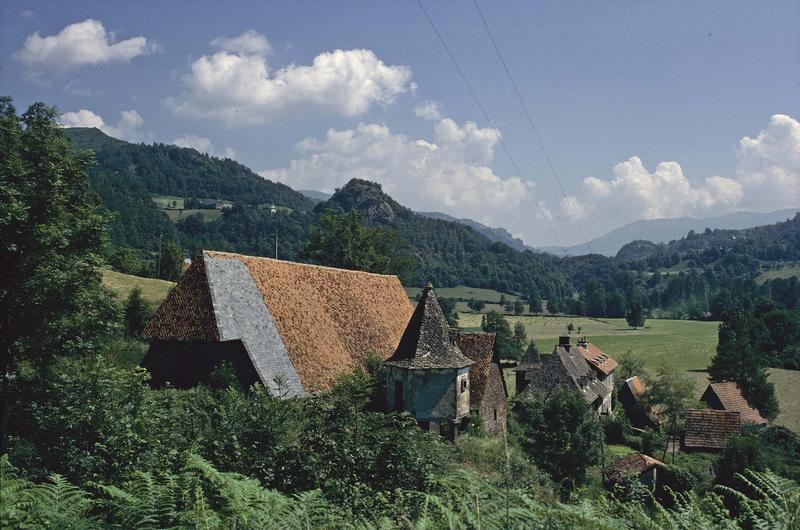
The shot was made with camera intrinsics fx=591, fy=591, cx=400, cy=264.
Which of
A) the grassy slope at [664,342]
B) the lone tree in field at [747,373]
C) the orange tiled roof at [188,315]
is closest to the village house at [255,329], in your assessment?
the orange tiled roof at [188,315]

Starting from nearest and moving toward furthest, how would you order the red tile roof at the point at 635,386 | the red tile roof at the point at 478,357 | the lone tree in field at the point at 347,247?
the red tile roof at the point at 478,357
the lone tree in field at the point at 347,247
the red tile roof at the point at 635,386

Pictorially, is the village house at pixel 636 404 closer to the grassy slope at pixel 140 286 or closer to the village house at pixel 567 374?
the village house at pixel 567 374

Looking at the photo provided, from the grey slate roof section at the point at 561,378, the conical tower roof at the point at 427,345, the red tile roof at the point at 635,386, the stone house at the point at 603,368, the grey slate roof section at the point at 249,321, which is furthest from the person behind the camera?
the red tile roof at the point at 635,386

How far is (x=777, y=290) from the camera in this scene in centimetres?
15762

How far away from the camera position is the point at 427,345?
86.4 ft

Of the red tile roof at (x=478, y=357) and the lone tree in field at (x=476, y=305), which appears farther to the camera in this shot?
the lone tree in field at (x=476, y=305)

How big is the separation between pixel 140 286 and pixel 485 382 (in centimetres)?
3151

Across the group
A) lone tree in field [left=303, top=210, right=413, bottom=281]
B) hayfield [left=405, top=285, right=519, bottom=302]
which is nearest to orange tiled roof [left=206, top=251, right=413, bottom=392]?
lone tree in field [left=303, top=210, right=413, bottom=281]

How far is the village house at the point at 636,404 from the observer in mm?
54469

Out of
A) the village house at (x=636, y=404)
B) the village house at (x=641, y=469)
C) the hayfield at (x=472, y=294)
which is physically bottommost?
the village house at (x=636, y=404)

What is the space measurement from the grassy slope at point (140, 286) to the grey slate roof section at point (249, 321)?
1895cm

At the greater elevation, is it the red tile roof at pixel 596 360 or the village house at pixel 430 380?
the village house at pixel 430 380

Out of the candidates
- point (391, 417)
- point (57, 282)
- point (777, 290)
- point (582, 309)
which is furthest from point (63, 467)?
point (777, 290)

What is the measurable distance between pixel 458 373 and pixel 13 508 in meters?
21.0
